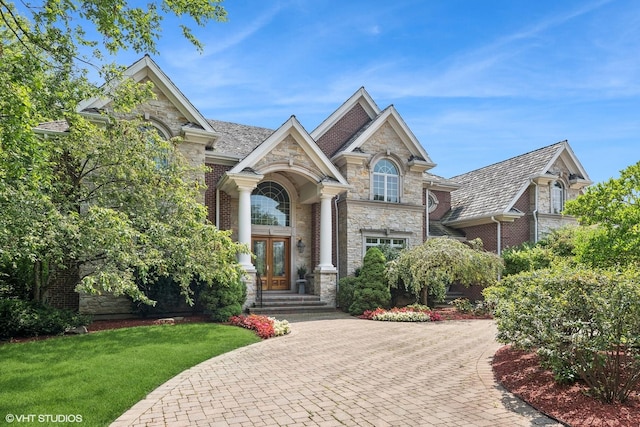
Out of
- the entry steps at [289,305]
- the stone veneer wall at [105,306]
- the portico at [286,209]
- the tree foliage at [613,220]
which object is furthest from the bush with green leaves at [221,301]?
the tree foliage at [613,220]

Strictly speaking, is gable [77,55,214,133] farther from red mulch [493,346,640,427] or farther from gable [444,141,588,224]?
gable [444,141,588,224]

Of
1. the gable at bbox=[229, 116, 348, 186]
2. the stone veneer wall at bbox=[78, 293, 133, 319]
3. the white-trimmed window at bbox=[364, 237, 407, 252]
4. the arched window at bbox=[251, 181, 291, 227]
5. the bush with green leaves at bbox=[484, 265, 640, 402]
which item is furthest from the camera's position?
the white-trimmed window at bbox=[364, 237, 407, 252]

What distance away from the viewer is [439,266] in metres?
15.1

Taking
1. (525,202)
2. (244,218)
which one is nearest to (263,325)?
(244,218)

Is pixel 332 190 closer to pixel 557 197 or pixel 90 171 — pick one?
pixel 90 171

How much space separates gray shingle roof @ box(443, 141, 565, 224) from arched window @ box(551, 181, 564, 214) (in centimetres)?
152

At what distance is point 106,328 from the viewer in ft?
37.4

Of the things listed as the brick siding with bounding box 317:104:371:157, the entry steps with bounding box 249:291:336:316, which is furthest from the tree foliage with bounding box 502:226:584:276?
the brick siding with bounding box 317:104:371:157

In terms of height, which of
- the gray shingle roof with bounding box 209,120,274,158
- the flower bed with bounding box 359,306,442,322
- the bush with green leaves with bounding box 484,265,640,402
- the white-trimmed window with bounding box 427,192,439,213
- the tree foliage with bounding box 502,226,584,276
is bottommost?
the flower bed with bounding box 359,306,442,322

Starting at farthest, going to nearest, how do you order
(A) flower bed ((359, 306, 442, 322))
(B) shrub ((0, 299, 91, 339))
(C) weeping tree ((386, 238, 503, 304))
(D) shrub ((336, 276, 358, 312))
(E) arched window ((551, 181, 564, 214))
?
(E) arched window ((551, 181, 564, 214)), (D) shrub ((336, 276, 358, 312)), (C) weeping tree ((386, 238, 503, 304)), (A) flower bed ((359, 306, 442, 322)), (B) shrub ((0, 299, 91, 339))

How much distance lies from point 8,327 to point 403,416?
9.42 m

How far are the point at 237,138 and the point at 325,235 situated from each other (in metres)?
6.18

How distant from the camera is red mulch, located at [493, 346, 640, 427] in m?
4.95

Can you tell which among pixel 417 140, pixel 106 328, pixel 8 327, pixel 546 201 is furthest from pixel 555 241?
pixel 8 327
